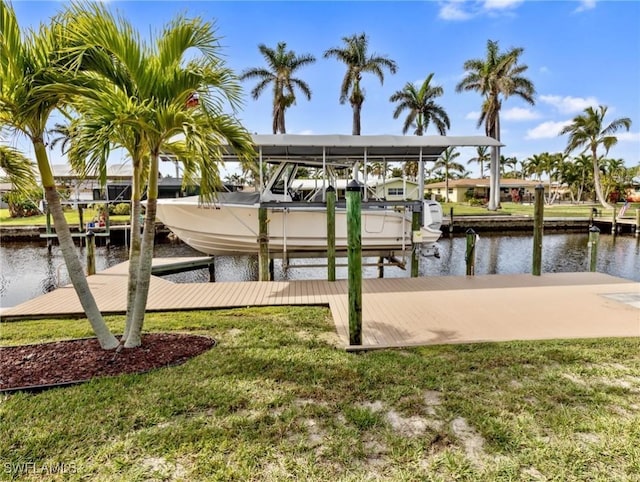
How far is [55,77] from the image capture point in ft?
10.5

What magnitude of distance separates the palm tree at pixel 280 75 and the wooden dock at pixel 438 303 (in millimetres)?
18944

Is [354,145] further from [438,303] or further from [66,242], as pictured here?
[66,242]

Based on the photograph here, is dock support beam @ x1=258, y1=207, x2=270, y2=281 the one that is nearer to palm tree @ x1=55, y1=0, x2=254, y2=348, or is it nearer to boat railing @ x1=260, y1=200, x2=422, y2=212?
boat railing @ x1=260, y1=200, x2=422, y2=212

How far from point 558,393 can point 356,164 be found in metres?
8.08

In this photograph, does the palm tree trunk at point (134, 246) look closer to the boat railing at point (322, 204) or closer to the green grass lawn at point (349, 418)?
the green grass lawn at point (349, 418)

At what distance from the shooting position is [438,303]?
6227mm

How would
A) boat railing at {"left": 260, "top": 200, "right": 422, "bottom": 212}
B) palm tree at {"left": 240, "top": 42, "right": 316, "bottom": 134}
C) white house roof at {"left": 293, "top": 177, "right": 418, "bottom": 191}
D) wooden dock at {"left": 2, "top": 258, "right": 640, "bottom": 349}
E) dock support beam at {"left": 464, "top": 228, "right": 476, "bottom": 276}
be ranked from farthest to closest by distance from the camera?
palm tree at {"left": 240, "top": 42, "right": 316, "bottom": 134} → white house roof at {"left": 293, "top": 177, "right": 418, "bottom": 191} → boat railing at {"left": 260, "top": 200, "right": 422, "bottom": 212} → dock support beam at {"left": 464, "top": 228, "right": 476, "bottom": 276} → wooden dock at {"left": 2, "top": 258, "right": 640, "bottom": 349}

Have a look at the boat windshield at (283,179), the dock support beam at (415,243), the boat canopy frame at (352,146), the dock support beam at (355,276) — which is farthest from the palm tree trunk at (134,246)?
the dock support beam at (415,243)

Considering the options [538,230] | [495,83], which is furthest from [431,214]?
[495,83]

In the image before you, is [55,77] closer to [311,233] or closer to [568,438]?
[568,438]

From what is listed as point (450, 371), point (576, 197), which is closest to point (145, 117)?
point (450, 371)

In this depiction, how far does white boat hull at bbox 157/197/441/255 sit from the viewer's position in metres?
10.1

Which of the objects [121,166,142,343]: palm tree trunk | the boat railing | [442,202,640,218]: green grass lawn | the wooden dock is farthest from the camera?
[442,202,640,218]: green grass lawn

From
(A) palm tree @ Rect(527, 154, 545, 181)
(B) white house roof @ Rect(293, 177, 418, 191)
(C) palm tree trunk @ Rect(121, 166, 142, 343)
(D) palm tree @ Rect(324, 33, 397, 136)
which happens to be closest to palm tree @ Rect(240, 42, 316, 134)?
(D) palm tree @ Rect(324, 33, 397, 136)
